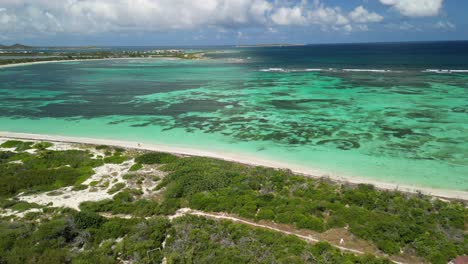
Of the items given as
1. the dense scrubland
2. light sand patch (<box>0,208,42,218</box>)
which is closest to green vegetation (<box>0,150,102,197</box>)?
the dense scrubland

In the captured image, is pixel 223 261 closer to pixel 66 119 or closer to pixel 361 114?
pixel 361 114

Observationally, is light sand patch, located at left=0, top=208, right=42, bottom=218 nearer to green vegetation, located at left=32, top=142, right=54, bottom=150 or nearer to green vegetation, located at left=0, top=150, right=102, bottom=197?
green vegetation, located at left=0, top=150, right=102, bottom=197

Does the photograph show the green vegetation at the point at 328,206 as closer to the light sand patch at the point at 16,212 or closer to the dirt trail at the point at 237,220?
the dirt trail at the point at 237,220

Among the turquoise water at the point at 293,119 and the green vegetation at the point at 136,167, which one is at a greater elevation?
the turquoise water at the point at 293,119

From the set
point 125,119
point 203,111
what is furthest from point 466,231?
point 125,119

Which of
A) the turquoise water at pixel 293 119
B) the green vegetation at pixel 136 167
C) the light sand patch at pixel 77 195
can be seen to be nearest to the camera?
the light sand patch at pixel 77 195

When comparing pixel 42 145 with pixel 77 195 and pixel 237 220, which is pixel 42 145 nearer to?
pixel 77 195

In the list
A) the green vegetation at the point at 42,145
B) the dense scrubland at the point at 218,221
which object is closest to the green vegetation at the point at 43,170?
the dense scrubland at the point at 218,221
